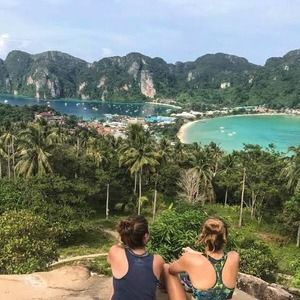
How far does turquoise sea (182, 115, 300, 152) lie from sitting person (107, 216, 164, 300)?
9771 centimetres

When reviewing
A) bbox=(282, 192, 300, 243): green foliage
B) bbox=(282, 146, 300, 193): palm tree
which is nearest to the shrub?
bbox=(282, 192, 300, 243): green foliage

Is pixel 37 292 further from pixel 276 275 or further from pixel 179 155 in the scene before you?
pixel 179 155

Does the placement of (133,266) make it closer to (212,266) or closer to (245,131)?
(212,266)

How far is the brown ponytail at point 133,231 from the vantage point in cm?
421

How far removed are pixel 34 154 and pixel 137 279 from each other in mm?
33141

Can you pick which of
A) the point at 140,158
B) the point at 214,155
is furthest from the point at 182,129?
the point at 140,158

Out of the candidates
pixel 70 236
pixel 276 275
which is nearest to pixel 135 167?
pixel 70 236

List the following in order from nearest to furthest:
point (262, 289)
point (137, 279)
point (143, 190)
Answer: point (137, 279) < point (262, 289) < point (143, 190)

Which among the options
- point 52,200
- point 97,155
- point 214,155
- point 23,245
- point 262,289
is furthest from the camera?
point 214,155

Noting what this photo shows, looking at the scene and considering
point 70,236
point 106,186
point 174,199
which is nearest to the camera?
point 70,236

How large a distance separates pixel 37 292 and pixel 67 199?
26.7 metres

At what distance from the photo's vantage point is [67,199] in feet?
110

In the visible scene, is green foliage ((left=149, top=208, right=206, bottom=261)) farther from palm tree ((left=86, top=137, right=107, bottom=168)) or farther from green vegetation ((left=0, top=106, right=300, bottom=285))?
palm tree ((left=86, top=137, right=107, bottom=168))

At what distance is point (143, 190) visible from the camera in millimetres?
46906
